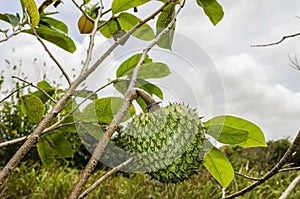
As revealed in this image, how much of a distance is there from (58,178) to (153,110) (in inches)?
204

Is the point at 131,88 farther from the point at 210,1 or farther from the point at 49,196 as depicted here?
the point at 49,196

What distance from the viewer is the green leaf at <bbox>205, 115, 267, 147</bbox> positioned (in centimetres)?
70

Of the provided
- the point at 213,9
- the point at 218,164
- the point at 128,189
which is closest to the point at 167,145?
the point at 218,164

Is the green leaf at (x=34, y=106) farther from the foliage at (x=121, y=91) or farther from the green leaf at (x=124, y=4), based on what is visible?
the green leaf at (x=124, y=4)

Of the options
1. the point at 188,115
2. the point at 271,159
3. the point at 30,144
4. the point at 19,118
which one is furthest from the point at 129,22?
the point at 271,159

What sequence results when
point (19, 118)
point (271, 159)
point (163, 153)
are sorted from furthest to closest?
point (271, 159) → point (19, 118) → point (163, 153)

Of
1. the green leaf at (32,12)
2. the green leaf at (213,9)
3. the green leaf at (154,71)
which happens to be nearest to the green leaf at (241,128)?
the green leaf at (154,71)

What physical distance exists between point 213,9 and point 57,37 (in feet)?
1.22

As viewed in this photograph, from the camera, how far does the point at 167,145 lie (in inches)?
28.9

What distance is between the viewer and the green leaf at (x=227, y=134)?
68 centimetres

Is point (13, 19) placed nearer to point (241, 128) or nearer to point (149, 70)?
point (149, 70)

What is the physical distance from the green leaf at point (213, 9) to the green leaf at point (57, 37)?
1.14ft

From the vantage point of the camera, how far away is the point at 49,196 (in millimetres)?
5340

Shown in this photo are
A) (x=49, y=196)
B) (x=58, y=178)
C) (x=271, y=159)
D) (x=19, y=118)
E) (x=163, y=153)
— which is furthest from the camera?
(x=271, y=159)
